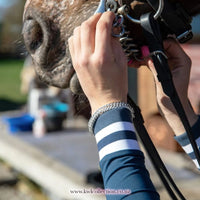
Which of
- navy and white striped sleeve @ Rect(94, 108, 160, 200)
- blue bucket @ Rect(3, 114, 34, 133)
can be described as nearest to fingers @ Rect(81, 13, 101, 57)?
navy and white striped sleeve @ Rect(94, 108, 160, 200)

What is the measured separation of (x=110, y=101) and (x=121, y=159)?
11 cm

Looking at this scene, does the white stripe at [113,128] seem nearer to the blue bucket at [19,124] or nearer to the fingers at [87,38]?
the fingers at [87,38]

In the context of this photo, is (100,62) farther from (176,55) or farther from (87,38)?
(176,55)

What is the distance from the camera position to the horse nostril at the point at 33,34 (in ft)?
3.22

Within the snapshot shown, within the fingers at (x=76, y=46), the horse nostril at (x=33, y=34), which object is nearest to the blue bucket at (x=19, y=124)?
the horse nostril at (x=33, y=34)

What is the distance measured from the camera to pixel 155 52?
831 millimetres

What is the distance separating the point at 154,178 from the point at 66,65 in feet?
5.63

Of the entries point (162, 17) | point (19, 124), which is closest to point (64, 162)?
point (19, 124)

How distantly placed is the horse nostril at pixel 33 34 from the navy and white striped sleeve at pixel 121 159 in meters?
0.37

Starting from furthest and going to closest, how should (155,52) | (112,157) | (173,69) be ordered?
(173,69), (155,52), (112,157)

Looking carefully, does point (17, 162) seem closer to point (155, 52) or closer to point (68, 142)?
point (68, 142)

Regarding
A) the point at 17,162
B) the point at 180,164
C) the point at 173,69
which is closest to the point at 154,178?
the point at 180,164

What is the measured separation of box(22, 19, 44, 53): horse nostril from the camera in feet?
3.22

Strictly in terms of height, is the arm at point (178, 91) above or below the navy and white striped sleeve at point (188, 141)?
above
